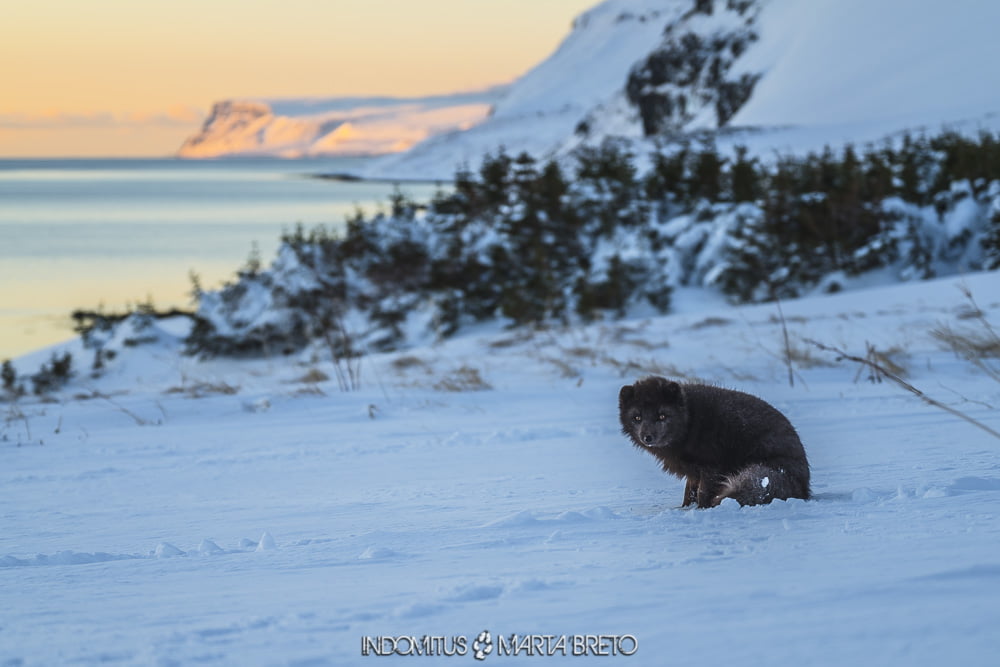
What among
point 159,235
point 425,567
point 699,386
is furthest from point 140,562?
point 159,235

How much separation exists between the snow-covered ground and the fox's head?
10.3 inches

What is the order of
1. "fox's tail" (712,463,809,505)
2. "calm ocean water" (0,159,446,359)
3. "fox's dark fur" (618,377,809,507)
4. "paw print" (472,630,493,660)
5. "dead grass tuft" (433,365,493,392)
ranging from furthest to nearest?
"calm ocean water" (0,159,446,359) → "dead grass tuft" (433,365,493,392) → "fox's dark fur" (618,377,809,507) → "fox's tail" (712,463,809,505) → "paw print" (472,630,493,660)

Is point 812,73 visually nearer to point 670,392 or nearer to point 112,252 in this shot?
point 112,252

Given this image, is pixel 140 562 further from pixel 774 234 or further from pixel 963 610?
pixel 774 234

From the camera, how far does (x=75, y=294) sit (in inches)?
983

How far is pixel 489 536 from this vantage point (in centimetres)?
305

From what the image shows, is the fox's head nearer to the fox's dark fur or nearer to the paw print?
the fox's dark fur

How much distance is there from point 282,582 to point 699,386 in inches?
69.7

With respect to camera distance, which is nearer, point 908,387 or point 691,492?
point 908,387

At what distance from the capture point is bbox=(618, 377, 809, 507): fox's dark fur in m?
3.30

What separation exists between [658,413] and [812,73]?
158 ft

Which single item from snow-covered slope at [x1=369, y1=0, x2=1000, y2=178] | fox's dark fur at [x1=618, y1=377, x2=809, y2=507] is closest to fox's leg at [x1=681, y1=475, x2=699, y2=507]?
fox's dark fur at [x1=618, y1=377, x2=809, y2=507]

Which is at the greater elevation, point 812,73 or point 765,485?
point 812,73

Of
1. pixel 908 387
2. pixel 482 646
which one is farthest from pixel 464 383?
pixel 482 646
